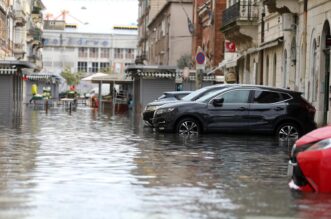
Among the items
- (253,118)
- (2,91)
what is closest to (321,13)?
(253,118)

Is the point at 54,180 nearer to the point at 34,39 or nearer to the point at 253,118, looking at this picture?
the point at 253,118

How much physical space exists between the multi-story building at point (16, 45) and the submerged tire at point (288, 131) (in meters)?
24.5

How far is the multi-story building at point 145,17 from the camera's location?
10238 centimetres

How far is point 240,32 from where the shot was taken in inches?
1671

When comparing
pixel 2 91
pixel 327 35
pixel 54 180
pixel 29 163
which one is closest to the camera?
pixel 54 180

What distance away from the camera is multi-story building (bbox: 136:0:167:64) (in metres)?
102

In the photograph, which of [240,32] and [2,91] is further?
[2,91]

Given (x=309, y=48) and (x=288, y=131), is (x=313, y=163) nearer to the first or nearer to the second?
(x=288, y=131)

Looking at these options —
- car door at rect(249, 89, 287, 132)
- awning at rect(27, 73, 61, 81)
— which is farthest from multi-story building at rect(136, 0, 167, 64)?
car door at rect(249, 89, 287, 132)

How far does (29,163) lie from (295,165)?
5.40 metres

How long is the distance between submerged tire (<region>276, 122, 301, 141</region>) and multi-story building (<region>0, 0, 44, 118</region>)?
24507 millimetres

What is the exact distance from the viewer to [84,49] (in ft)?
509

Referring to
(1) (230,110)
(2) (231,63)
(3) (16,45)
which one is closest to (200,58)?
(1) (230,110)

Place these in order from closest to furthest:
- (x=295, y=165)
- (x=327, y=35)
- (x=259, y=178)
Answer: (x=295, y=165) → (x=259, y=178) → (x=327, y=35)
